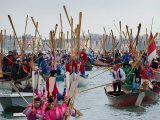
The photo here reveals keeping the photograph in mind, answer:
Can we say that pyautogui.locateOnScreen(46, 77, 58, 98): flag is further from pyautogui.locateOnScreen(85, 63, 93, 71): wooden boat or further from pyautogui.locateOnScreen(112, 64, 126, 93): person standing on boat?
pyautogui.locateOnScreen(85, 63, 93, 71): wooden boat

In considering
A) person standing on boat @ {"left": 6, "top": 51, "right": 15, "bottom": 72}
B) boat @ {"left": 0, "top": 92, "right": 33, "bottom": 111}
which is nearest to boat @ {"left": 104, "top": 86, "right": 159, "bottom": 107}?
boat @ {"left": 0, "top": 92, "right": 33, "bottom": 111}

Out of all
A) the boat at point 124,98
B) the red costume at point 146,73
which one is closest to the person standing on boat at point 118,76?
the boat at point 124,98

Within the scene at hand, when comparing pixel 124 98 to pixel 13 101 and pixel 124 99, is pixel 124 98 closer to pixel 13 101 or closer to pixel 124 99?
pixel 124 99

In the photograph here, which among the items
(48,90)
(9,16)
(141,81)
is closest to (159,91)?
(141,81)

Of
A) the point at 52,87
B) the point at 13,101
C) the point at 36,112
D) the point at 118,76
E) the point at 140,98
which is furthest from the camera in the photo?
the point at 118,76

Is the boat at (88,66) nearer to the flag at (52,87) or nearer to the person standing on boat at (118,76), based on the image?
the person standing on boat at (118,76)

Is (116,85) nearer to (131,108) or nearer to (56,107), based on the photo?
(131,108)

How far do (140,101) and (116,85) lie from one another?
1200mm

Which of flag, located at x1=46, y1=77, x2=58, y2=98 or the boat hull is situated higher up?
flag, located at x1=46, y1=77, x2=58, y2=98

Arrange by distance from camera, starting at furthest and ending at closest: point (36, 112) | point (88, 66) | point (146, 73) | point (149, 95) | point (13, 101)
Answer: point (88, 66), point (146, 73), point (149, 95), point (13, 101), point (36, 112)

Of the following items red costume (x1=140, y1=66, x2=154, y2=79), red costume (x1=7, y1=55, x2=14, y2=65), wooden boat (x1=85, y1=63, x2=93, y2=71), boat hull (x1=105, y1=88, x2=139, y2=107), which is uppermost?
red costume (x1=7, y1=55, x2=14, y2=65)

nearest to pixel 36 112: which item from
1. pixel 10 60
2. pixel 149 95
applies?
pixel 149 95

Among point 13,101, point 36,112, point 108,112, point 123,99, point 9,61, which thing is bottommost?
point 108,112

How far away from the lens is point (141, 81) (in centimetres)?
2511
